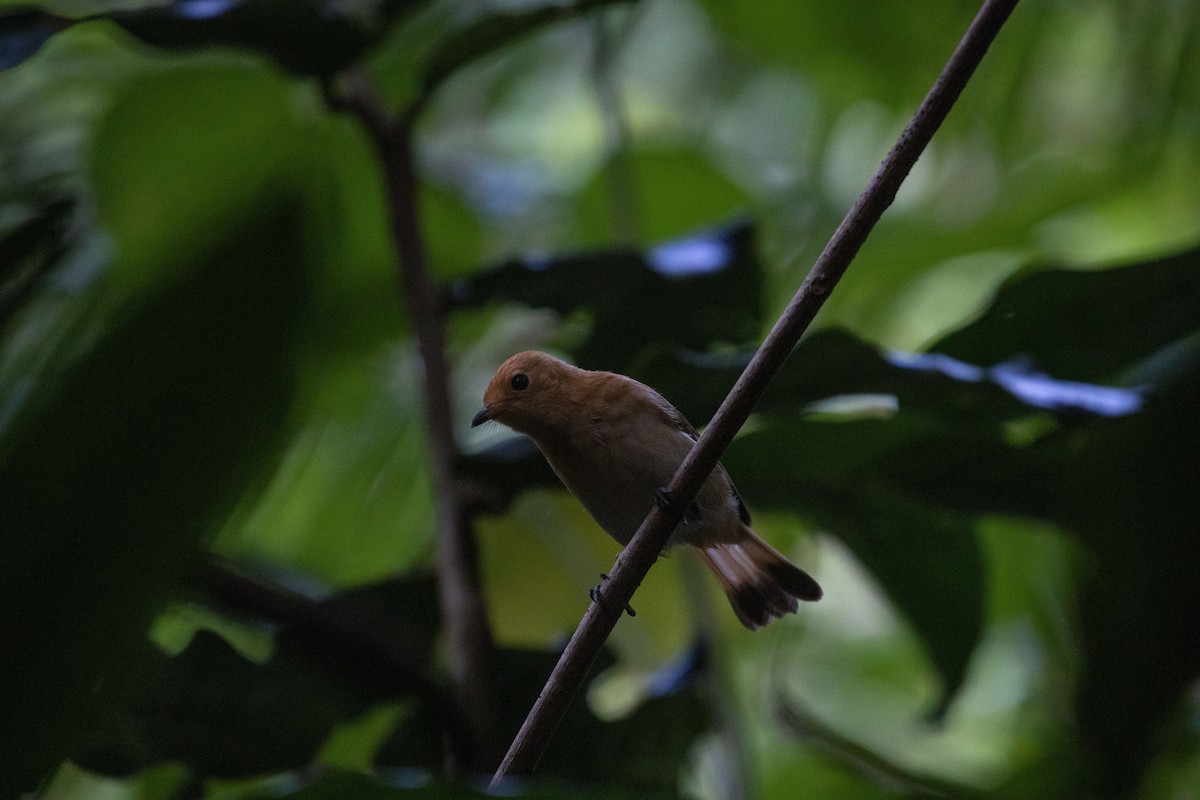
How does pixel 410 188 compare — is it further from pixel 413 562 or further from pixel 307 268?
pixel 307 268

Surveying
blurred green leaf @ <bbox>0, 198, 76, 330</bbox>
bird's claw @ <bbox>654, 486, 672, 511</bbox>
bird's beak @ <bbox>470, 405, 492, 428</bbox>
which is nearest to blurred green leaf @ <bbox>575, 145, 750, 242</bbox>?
bird's beak @ <bbox>470, 405, 492, 428</bbox>

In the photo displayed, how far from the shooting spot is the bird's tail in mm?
1283

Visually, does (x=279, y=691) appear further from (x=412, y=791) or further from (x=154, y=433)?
(x=154, y=433)

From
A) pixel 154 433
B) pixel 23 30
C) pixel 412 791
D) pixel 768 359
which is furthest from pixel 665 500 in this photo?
pixel 23 30

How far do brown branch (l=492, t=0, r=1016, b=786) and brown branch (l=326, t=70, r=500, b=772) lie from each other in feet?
2.23

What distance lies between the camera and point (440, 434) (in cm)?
160

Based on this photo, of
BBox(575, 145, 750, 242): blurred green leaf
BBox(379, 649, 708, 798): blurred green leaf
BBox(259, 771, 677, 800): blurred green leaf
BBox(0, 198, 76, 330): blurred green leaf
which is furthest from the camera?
BBox(575, 145, 750, 242): blurred green leaf

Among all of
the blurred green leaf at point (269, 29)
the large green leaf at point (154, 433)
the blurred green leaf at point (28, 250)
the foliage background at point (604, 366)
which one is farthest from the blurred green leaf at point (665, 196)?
the large green leaf at point (154, 433)

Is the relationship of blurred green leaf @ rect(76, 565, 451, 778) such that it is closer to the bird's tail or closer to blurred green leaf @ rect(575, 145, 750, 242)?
the bird's tail

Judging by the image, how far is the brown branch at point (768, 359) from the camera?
69cm

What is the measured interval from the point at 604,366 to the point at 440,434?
25cm

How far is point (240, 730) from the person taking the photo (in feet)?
4.93

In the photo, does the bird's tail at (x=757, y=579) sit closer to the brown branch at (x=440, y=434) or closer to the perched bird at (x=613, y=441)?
the perched bird at (x=613, y=441)

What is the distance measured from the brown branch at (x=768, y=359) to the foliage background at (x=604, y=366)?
0.08m
